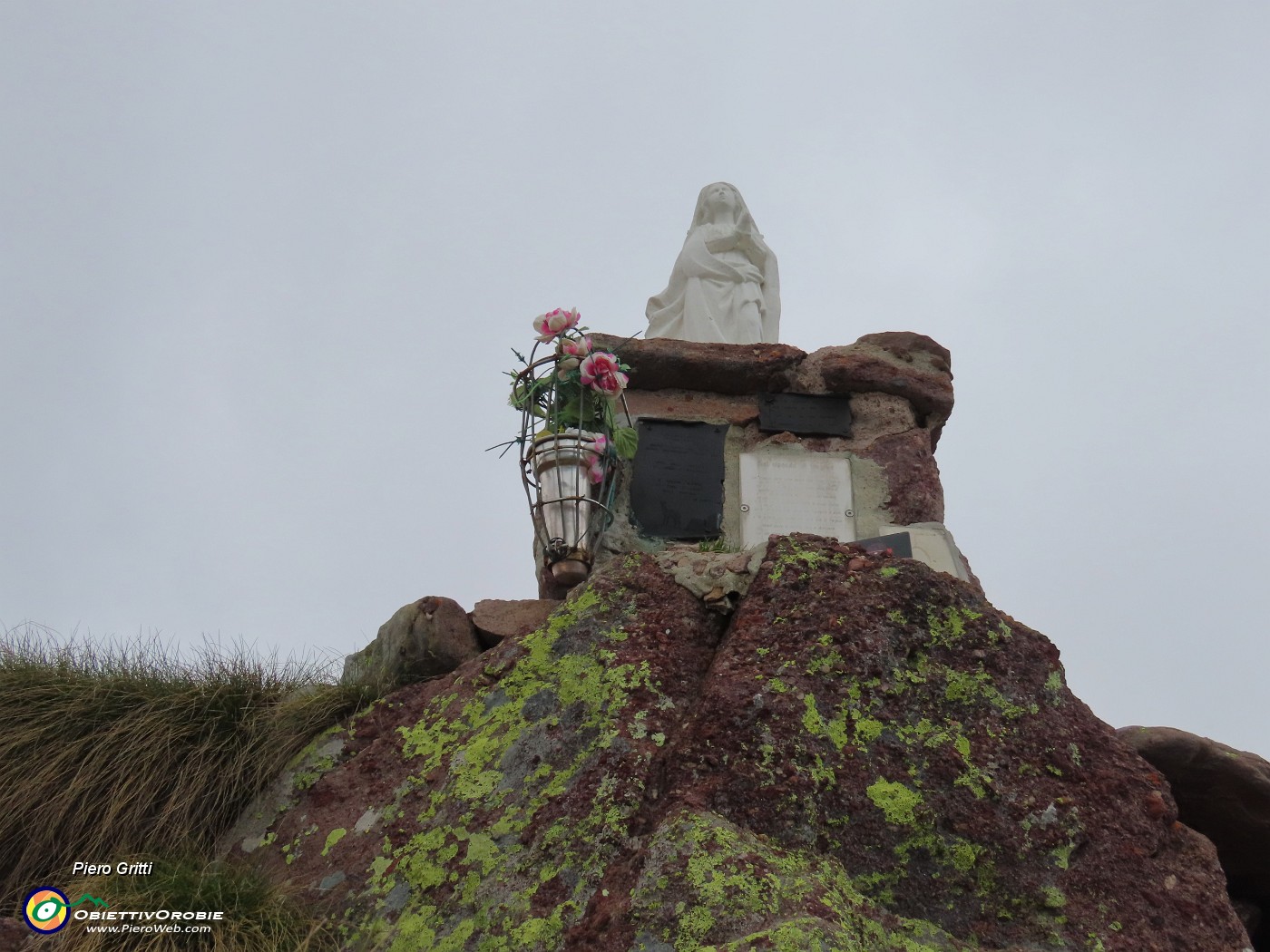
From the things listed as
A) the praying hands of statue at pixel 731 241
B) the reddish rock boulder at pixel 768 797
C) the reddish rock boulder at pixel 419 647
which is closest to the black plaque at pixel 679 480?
the reddish rock boulder at pixel 419 647

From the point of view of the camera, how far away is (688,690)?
4.44 metres

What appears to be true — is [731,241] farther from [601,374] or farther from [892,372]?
[601,374]

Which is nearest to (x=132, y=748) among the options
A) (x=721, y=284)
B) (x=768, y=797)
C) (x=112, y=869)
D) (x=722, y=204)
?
(x=112, y=869)

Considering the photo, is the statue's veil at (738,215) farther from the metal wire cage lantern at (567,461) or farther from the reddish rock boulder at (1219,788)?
the reddish rock boulder at (1219,788)

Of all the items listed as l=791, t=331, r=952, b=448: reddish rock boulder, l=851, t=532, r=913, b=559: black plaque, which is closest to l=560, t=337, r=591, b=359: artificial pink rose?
l=791, t=331, r=952, b=448: reddish rock boulder

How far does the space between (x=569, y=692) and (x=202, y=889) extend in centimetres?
136

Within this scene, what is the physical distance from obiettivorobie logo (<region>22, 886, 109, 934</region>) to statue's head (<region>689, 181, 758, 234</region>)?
6140 millimetres

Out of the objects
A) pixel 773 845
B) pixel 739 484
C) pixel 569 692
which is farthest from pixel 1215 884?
pixel 739 484

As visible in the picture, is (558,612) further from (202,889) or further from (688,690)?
(202,889)

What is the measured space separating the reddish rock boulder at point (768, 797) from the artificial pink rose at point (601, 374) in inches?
58.1

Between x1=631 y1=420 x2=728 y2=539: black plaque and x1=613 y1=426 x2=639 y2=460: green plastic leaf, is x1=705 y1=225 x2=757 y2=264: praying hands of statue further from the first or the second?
x1=613 y1=426 x2=639 y2=460: green plastic leaf

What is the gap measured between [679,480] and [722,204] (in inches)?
124

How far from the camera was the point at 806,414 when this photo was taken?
6680 millimetres

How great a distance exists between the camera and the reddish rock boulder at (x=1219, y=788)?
16.5 ft
